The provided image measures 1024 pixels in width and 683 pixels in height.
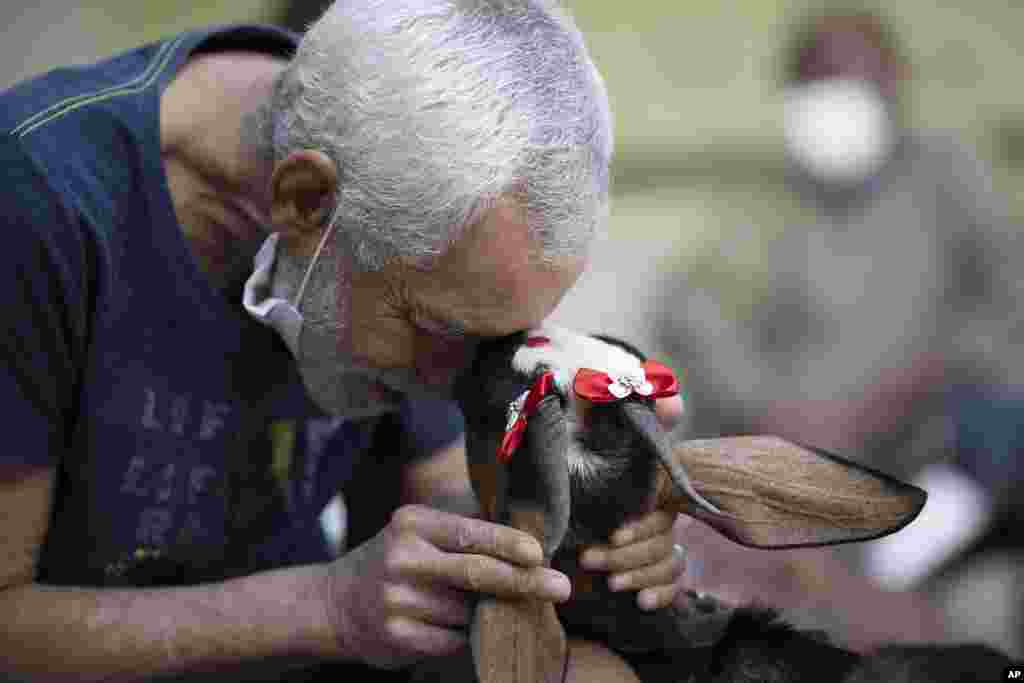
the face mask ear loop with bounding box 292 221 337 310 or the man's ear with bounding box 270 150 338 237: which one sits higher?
the man's ear with bounding box 270 150 338 237

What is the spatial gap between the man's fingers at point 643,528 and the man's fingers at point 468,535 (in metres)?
0.11

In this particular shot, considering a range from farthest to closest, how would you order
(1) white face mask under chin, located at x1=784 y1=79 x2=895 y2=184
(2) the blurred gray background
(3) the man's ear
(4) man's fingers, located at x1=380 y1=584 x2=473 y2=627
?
(2) the blurred gray background → (1) white face mask under chin, located at x1=784 y1=79 x2=895 y2=184 → (3) the man's ear → (4) man's fingers, located at x1=380 y1=584 x2=473 y2=627

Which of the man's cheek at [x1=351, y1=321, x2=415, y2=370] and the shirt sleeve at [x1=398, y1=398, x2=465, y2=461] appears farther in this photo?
the shirt sleeve at [x1=398, y1=398, x2=465, y2=461]

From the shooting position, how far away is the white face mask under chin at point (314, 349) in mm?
1312

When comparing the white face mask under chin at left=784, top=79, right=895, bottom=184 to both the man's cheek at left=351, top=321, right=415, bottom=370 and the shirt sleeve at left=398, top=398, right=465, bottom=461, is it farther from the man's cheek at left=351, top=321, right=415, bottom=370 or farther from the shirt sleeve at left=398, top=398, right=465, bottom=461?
the man's cheek at left=351, top=321, right=415, bottom=370

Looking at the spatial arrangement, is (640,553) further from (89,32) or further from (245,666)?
(89,32)

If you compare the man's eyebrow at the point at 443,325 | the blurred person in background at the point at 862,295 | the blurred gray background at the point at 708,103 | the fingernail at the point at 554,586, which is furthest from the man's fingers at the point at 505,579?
the blurred gray background at the point at 708,103

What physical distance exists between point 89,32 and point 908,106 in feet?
10.6

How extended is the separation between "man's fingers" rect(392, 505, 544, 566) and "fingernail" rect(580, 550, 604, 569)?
0.26 ft

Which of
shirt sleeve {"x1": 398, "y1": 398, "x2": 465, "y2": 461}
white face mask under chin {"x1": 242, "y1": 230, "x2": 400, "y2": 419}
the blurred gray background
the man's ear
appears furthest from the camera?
the blurred gray background

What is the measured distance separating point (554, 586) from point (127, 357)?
2.33 feet

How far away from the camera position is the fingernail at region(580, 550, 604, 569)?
1.06 metres

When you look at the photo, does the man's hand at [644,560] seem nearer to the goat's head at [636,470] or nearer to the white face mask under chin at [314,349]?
the goat's head at [636,470]

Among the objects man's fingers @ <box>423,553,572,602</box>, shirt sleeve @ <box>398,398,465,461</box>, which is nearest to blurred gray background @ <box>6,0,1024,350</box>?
shirt sleeve @ <box>398,398,465,461</box>
